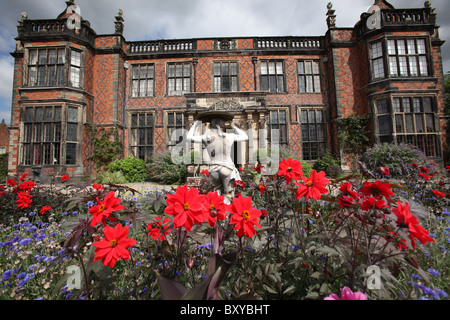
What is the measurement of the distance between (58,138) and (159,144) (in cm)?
524

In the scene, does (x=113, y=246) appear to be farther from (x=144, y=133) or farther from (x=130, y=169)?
(x=144, y=133)

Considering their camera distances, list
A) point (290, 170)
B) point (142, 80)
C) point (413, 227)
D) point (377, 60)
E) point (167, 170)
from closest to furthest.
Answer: point (413, 227) < point (290, 170) < point (167, 170) < point (377, 60) < point (142, 80)

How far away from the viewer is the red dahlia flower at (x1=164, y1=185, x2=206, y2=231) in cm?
92

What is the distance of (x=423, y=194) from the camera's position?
351cm

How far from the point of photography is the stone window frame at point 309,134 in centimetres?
1286

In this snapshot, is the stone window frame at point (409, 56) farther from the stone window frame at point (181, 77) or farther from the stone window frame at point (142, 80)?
the stone window frame at point (142, 80)

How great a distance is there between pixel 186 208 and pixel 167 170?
9.57 metres

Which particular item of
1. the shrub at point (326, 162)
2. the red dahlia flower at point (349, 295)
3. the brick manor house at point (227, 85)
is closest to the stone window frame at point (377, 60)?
the brick manor house at point (227, 85)

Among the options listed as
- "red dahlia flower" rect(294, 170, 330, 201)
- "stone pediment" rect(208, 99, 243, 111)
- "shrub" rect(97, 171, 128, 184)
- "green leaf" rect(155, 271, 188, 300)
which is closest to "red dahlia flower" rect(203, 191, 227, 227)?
"green leaf" rect(155, 271, 188, 300)

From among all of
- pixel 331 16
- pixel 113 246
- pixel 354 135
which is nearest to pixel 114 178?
pixel 113 246

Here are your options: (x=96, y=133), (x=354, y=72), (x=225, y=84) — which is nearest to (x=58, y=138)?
(x=96, y=133)

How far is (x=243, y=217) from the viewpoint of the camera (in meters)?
0.98

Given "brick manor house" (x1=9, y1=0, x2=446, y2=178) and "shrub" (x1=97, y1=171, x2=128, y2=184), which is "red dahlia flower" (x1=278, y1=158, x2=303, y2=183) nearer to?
"brick manor house" (x1=9, y1=0, x2=446, y2=178)
